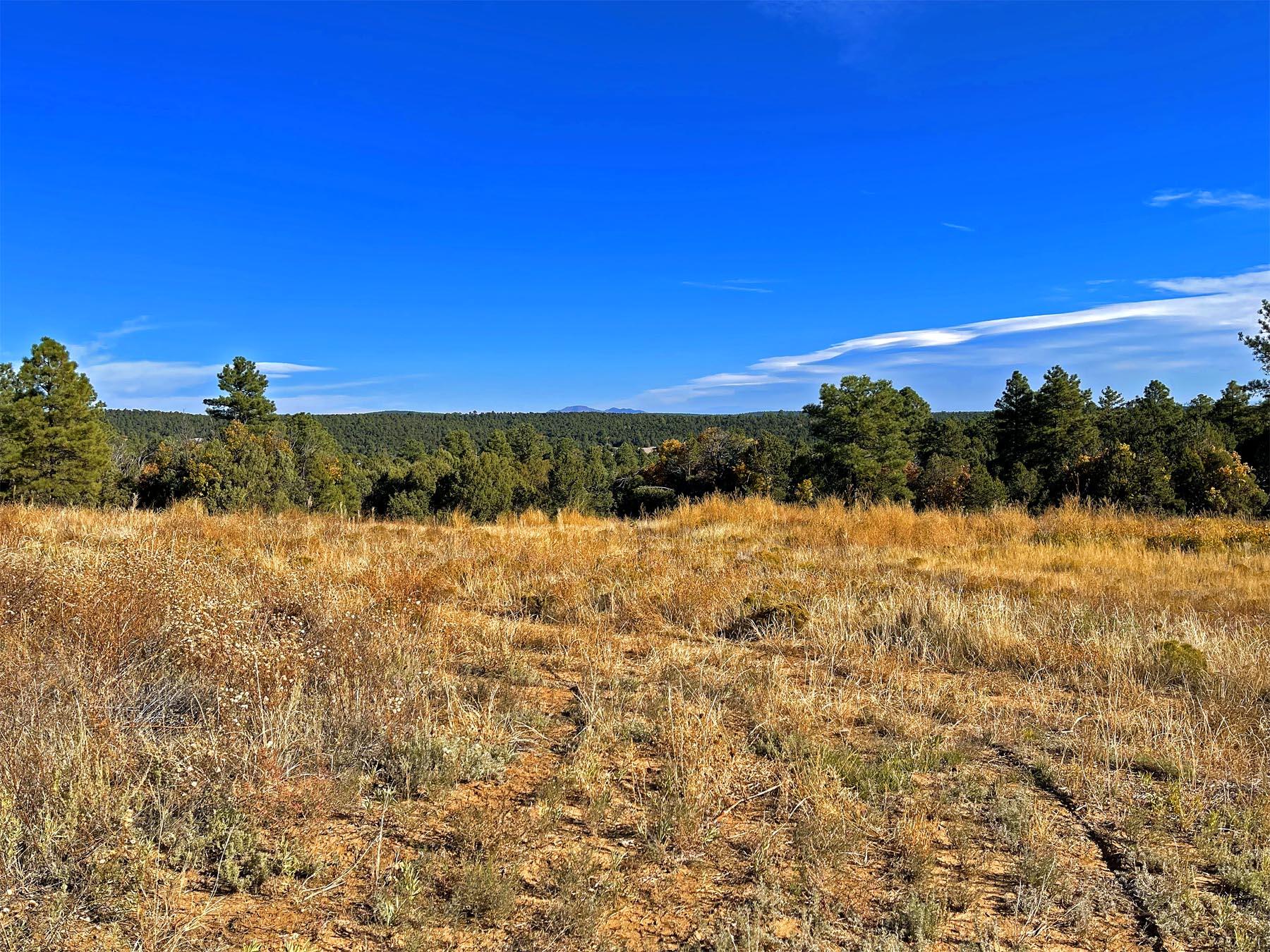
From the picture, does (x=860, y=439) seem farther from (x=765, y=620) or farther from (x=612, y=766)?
(x=612, y=766)

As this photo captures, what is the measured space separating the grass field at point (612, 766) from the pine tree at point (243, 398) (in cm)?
6116

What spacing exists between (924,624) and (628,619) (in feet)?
8.47

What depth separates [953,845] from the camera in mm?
2820

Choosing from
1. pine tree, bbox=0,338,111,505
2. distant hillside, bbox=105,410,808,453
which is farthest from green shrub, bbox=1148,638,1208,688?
distant hillside, bbox=105,410,808,453

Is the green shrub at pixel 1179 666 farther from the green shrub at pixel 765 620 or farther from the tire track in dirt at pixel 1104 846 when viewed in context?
the green shrub at pixel 765 620

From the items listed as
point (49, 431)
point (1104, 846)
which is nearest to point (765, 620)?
point (1104, 846)

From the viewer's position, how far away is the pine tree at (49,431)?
104ft

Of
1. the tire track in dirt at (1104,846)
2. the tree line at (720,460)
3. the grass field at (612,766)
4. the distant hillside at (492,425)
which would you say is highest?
the distant hillside at (492,425)

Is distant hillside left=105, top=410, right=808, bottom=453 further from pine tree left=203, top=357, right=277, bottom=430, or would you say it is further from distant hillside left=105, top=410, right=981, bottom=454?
pine tree left=203, top=357, right=277, bottom=430

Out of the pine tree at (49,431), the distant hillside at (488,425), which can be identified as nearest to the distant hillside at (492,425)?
the distant hillside at (488,425)

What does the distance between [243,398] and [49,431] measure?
96.4ft

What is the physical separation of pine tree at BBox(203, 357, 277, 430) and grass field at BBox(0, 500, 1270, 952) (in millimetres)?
61160

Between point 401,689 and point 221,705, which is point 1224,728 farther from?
point 221,705

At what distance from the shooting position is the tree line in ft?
84.7
